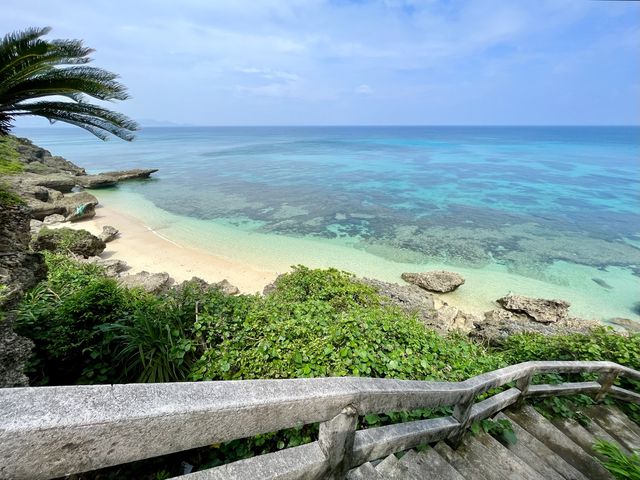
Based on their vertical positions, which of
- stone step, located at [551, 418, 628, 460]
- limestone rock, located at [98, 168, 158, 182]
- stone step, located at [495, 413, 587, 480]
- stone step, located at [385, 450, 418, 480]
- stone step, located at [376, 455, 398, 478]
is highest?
stone step, located at [376, 455, 398, 478]

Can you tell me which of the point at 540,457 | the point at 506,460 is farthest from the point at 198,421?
the point at 540,457

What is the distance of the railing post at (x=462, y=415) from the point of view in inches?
109


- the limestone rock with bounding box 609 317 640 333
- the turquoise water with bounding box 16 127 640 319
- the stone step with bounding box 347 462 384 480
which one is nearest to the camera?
the stone step with bounding box 347 462 384 480

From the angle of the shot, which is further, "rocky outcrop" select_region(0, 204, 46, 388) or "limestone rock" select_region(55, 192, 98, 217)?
"limestone rock" select_region(55, 192, 98, 217)

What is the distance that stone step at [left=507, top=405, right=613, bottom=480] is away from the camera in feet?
10.5

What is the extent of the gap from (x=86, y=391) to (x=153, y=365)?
3952mm

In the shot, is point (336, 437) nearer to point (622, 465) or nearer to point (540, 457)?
point (540, 457)

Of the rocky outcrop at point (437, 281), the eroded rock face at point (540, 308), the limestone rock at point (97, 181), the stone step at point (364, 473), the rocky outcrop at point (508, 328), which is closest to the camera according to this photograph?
the stone step at point (364, 473)

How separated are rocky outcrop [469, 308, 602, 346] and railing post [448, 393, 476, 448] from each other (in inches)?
246

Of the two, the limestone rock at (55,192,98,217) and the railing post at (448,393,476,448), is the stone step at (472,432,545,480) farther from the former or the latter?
the limestone rock at (55,192,98,217)

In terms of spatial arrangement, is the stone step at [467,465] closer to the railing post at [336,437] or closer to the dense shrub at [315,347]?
the dense shrub at [315,347]

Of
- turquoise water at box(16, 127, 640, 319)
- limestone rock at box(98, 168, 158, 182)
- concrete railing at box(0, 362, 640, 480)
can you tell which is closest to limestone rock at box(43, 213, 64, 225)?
turquoise water at box(16, 127, 640, 319)

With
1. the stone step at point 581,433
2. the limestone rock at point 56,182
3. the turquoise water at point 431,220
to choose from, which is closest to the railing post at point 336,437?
the stone step at point 581,433

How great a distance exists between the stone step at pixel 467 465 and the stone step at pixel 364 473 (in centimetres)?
89
